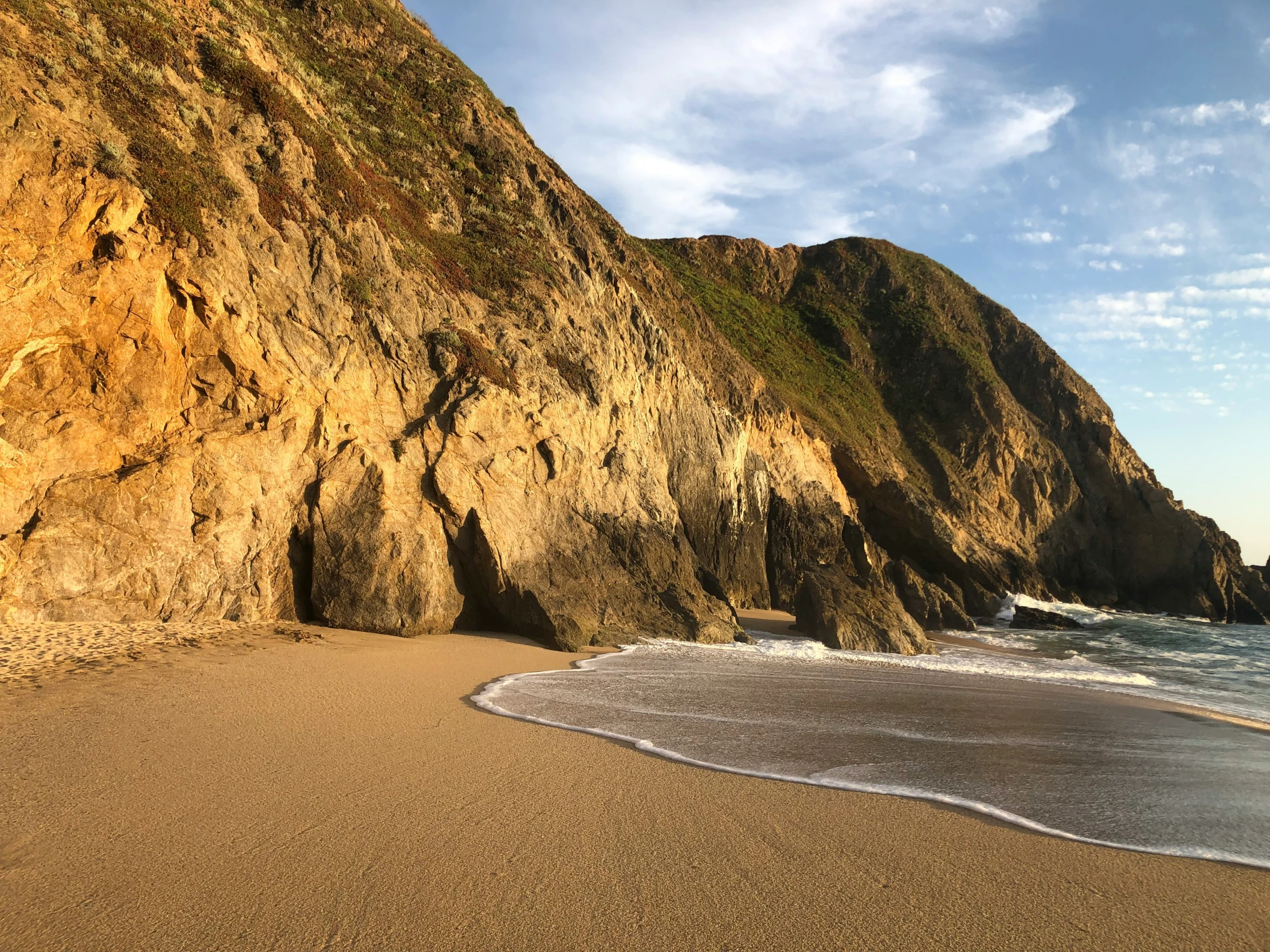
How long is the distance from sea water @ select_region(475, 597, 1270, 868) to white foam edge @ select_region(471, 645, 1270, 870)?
17 mm

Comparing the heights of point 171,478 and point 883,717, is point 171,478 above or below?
above

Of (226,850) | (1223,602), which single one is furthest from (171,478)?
(1223,602)

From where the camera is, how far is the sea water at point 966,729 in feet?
14.9

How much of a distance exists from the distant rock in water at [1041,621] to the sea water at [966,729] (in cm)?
993

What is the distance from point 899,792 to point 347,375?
413 inches

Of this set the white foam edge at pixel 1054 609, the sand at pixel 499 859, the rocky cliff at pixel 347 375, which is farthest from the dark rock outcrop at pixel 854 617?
the white foam edge at pixel 1054 609

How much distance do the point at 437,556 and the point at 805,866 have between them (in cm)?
930

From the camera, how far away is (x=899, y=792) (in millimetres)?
4699

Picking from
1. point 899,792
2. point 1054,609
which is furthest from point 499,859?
point 1054,609

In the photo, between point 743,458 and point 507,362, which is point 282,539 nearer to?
point 507,362

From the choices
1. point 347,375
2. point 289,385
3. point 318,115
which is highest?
point 318,115

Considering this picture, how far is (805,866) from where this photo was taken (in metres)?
3.49

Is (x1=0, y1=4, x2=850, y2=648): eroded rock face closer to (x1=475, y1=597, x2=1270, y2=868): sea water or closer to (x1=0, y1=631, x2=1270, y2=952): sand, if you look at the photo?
(x1=475, y1=597, x2=1270, y2=868): sea water

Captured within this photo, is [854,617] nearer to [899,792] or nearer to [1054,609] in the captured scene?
[899,792]
